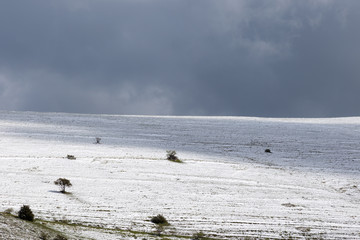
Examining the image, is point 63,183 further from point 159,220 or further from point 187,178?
point 187,178

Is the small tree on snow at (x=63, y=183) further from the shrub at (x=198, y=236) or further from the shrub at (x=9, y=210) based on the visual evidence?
the shrub at (x=198, y=236)

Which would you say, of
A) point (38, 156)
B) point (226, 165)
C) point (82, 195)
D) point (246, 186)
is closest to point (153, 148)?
point (226, 165)

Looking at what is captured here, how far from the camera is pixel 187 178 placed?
52594mm

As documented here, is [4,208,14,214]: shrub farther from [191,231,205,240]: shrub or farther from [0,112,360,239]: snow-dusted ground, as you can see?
[191,231,205,240]: shrub

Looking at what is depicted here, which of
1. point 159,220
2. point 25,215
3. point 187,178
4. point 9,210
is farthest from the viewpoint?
point 187,178

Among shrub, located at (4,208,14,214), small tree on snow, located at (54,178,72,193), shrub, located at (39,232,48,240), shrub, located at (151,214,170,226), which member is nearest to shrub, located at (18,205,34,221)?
shrub, located at (4,208,14,214)

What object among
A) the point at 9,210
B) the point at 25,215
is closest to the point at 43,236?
the point at 25,215

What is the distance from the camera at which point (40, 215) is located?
35250mm

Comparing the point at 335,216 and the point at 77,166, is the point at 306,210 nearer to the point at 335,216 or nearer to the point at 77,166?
the point at 335,216

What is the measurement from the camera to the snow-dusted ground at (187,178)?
38344 millimetres

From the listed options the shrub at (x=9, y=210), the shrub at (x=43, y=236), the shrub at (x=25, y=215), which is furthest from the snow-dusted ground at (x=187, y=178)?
the shrub at (x=43, y=236)

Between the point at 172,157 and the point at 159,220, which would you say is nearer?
the point at 159,220

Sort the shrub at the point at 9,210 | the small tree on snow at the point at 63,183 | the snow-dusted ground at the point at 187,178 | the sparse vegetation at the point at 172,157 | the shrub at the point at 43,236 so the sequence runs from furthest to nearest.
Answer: the sparse vegetation at the point at 172,157 → the small tree on snow at the point at 63,183 → the snow-dusted ground at the point at 187,178 → the shrub at the point at 9,210 → the shrub at the point at 43,236

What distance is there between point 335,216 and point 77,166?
2677 cm
